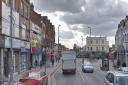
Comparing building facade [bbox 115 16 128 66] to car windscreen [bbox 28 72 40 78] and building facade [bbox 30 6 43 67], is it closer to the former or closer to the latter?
building facade [bbox 30 6 43 67]

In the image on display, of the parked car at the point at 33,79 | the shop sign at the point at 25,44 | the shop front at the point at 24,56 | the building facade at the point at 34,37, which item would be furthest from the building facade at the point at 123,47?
the parked car at the point at 33,79

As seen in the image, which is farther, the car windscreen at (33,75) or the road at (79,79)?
the road at (79,79)

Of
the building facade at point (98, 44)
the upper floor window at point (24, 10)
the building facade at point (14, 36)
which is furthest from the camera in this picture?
the building facade at point (98, 44)

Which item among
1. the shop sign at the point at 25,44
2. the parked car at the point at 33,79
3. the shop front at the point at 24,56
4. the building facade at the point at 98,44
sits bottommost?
the parked car at the point at 33,79

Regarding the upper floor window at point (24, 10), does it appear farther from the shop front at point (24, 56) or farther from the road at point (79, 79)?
the road at point (79, 79)

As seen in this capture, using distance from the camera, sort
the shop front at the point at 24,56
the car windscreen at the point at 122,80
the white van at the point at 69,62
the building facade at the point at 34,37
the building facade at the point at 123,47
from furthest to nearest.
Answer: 1. the building facade at the point at 34,37
2. the building facade at the point at 123,47
3. the white van at the point at 69,62
4. the shop front at the point at 24,56
5. the car windscreen at the point at 122,80

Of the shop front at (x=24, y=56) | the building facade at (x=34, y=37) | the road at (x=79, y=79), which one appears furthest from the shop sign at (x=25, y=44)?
the road at (x=79, y=79)

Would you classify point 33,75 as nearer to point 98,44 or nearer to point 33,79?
point 33,79

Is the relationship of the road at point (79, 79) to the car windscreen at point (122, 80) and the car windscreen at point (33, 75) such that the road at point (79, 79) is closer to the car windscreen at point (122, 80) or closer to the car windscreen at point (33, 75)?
the car windscreen at point (33, 75)

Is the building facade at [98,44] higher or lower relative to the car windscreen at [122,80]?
higher

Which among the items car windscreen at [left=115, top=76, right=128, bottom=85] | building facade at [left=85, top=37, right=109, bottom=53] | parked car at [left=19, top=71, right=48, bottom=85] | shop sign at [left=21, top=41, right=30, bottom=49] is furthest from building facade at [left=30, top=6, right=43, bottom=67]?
building facade at [left=85, top=37, right=109, bottom=53]

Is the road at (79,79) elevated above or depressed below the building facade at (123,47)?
below

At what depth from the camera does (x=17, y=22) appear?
45000 mm

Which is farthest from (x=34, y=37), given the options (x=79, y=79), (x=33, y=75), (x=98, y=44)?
(x=98, y=44)
